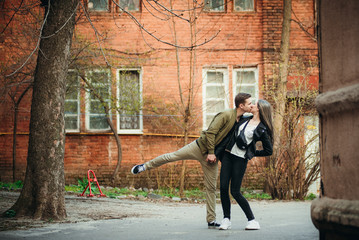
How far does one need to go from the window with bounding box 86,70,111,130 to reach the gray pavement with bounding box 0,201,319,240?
7.37m

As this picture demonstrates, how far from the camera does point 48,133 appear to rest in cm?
792

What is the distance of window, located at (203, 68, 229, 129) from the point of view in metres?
17.3

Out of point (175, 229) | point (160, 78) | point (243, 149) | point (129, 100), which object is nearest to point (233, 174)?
point (243, 149)

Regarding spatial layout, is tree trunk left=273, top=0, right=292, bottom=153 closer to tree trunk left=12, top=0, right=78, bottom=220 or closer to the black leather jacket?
the black leather jacket

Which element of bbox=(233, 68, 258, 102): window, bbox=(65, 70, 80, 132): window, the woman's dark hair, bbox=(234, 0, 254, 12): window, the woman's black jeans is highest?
bbox=(234, 0, 254, 12): window

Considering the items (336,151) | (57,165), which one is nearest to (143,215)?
(57,165)

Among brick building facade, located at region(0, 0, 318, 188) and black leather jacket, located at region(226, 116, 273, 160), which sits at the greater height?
brick building facade, located at region(0, 0, 318, 188)

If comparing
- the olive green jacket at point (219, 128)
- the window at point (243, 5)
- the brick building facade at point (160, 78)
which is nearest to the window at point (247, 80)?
the brick building facade at point (160, 78)

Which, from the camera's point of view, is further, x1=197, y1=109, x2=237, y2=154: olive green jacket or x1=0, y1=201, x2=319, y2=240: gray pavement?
x1=197, y1=109, x2=237, y2=154: olive green jacket

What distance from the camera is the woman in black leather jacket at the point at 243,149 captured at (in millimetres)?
6777

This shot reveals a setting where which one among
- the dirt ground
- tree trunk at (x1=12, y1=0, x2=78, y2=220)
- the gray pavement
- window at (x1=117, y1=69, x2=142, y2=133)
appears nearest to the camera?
the gray pavement

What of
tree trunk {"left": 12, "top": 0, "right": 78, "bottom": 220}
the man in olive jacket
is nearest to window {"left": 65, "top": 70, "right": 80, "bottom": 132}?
tree trunk {"left": 12, "top": 0, "right": 78, "bottom": 220}

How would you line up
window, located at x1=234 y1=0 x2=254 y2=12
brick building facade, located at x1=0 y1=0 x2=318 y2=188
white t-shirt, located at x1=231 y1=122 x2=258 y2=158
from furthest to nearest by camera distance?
window, located at x1=234 y1=0 x2=254 y2=12 → brick building facade, located at x1=0 y1=0 x2=318 y2=188 → white t-shirt, located at x1=231 y1=122 x2=258 y2=158

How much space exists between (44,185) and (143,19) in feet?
34.0
